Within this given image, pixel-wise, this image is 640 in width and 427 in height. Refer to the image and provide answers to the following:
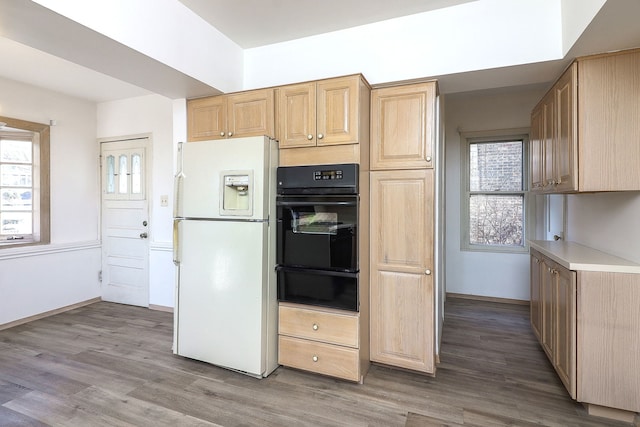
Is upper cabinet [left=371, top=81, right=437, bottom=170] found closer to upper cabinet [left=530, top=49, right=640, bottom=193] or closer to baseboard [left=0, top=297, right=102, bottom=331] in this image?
upper cabinet [left=530, top=49, right=640, bottom=193]

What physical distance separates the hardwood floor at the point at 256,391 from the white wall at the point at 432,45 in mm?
2252

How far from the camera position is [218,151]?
2492 millimetres

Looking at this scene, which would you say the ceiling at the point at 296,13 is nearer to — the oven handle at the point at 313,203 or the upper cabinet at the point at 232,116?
the upper cabinet at the point at 232,116

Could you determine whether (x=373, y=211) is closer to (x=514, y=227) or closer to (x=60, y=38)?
(x=60, y=38)

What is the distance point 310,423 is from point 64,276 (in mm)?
3705

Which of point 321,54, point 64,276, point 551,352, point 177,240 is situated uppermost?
point 321,54

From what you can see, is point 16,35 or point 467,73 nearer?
point 16,35

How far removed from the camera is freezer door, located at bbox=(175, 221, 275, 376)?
2.36 m

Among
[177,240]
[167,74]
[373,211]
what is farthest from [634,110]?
[177,240]

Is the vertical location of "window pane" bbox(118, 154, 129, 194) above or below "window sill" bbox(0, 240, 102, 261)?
above

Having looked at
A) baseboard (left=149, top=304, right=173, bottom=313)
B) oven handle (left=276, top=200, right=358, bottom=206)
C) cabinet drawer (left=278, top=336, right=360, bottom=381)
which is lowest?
baseboard (left=149, top=304, right=173, bottom=313)

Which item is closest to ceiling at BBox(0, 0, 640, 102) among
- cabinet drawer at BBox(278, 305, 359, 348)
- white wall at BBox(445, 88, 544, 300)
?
white wall at BBox(445, 88, 544, 300)

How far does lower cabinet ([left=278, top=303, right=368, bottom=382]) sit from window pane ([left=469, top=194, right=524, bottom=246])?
2.87 metres

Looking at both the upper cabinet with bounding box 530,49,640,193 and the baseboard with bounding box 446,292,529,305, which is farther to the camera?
the baseboard with bounding box 446,292,529,305
